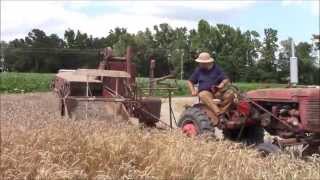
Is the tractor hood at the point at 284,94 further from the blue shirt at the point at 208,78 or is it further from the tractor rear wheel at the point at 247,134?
the blue shirt at the point at 208,78

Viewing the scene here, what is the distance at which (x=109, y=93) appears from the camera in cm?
1602

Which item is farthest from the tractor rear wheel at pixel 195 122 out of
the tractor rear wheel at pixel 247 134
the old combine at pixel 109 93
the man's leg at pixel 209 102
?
the old combine at pixel 109 93

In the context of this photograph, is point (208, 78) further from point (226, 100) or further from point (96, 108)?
point (96, 108)

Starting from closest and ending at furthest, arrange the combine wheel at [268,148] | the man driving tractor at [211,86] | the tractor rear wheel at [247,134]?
the combine wheel at [268,148] → the man driving tractor at [211,86] → the tractor rear wheel at [247,134]

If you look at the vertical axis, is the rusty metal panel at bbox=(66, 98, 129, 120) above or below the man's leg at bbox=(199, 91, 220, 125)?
below

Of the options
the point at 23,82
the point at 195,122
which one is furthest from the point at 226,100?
the point at 23,82

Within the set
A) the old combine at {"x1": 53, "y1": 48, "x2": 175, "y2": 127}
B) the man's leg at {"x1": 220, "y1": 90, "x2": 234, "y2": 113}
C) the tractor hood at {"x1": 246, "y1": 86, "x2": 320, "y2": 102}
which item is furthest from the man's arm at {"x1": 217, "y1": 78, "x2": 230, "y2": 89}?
the old combine at {"x1": 53, "y1": 48, "x2": 175, "y2": 127}

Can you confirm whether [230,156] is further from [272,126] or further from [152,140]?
[272,126]

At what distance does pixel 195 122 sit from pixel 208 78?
0.66 metres

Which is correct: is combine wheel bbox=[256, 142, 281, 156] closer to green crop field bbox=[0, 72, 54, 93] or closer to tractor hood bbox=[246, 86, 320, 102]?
tractor hood bbox=[246, 86, 320, 102]

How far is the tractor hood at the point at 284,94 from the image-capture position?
8805 millimetres

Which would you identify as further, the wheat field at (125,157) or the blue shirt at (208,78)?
the blue shirt at (208,78)

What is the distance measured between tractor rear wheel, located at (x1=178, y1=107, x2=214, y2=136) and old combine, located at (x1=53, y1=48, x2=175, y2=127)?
405 cm

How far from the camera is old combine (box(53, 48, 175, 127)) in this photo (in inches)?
566
